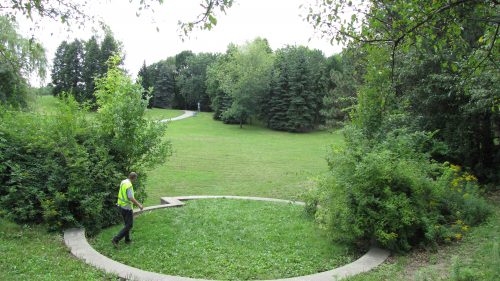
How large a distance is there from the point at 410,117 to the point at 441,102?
4.05ft

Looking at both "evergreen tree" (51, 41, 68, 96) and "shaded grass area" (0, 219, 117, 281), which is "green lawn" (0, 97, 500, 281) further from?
"evergreen tree" (51, 41, 68, 96)

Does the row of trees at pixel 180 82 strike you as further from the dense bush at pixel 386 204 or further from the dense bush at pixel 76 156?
the dense bush at pixel 386 204

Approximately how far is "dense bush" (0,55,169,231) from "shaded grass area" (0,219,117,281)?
451 mm

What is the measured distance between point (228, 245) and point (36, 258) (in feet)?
12.1

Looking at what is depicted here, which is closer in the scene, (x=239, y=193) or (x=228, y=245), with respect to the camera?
(x=228, y=245)

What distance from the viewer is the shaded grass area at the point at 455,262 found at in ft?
19.1

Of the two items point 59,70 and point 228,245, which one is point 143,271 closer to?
point 228,245

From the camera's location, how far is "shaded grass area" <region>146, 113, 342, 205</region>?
1662 centimetres

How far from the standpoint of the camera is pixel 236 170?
22859 mm

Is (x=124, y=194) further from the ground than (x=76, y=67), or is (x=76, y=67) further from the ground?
(x=76, y=67)

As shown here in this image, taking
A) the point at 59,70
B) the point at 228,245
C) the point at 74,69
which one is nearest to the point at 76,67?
the point at 74,69

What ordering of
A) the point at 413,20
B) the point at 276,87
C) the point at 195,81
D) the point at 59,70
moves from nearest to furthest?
the point at 413,20
the point at 276,87
the point at 59,70
the point at 195,81

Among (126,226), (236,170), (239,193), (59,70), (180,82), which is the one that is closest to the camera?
(126,226)

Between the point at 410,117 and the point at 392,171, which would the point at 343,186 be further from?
the point at 410,117
